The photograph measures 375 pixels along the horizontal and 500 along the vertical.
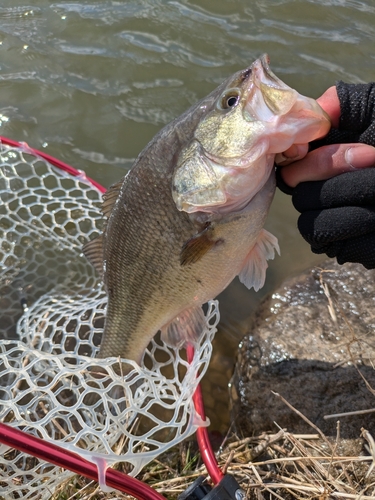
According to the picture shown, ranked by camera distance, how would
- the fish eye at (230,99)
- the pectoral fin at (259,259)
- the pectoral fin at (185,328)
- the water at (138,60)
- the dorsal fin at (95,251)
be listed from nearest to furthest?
the fish eye at (230,99)
the pectoral fin at (259,259)
the pectoral fin at (185,328)
the dorsal fin at (95,251)
the water at (138,60)

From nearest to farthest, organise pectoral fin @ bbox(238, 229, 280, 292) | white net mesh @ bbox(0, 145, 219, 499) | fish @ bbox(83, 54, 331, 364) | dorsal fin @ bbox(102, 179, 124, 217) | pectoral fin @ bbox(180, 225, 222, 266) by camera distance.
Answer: fish @ bbox(83, 54, 331, 364)
pectoral fin @ bbox(180, 225, 222, 266)
pectoral fin @ bbox(238, 229, 280, 292)
dorsal fin @ bbox(102, 179, 124, 217)
white net mesh @ bbox(0, 145, 219, 499)

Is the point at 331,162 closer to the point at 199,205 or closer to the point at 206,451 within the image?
the point at 199,205

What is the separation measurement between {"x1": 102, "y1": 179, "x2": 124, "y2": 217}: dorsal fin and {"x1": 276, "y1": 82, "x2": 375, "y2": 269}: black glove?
87 cm

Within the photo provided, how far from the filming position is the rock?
9.88 feet

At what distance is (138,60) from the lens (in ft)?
19.2

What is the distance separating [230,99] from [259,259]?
2.70 feet

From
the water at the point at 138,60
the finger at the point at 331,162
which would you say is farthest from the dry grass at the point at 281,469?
the water at the point at 138,60

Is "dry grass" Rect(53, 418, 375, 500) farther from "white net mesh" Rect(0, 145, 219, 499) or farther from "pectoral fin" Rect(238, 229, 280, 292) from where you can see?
"pectoral fin" Rect(238, 229, 280, 292)

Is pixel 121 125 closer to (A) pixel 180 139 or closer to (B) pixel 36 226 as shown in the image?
(B) pixel 36 226

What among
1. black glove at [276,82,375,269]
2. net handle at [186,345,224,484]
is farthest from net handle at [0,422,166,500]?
black glove at [276,82,375,269]

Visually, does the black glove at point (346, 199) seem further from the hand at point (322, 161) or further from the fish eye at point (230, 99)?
the fish eye at point (230, 99)

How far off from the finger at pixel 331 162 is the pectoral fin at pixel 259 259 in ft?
1.26

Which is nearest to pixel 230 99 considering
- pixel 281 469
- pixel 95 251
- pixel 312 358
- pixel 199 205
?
pixel 199 205

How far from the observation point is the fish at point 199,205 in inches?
76.6
